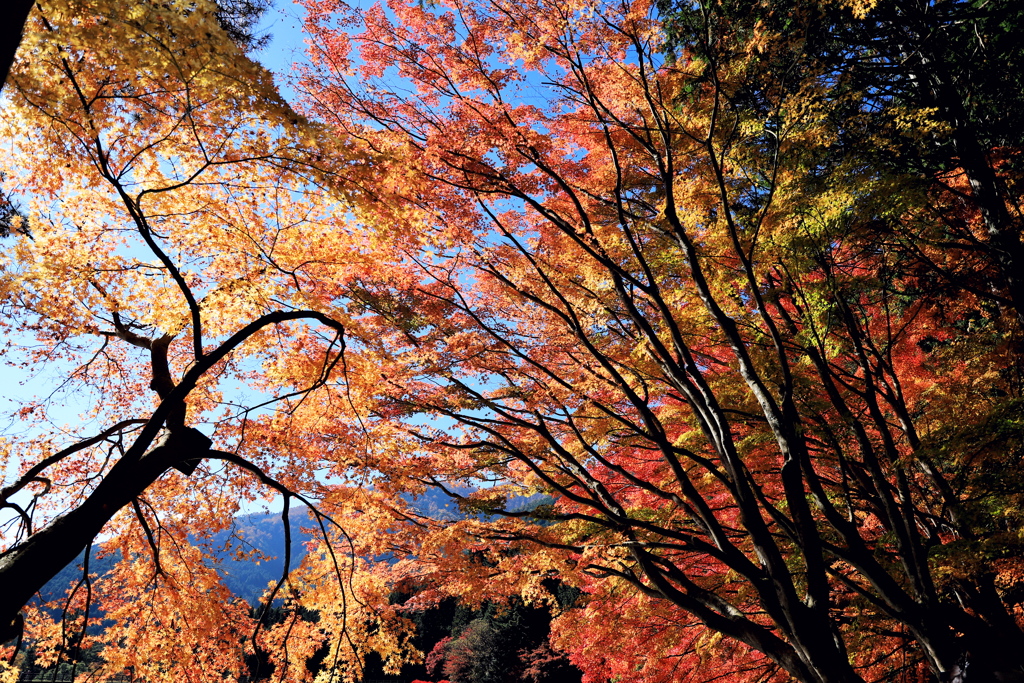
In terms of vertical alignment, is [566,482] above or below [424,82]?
below

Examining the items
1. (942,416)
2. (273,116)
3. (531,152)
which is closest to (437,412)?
(531,152)

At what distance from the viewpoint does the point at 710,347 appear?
738cm

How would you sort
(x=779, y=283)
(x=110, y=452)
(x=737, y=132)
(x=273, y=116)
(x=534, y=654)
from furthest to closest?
(x=534, y=654)
(x=779, y=283)
(x=737, y=132)
(x=110, y=452)
(x=273, y=116)

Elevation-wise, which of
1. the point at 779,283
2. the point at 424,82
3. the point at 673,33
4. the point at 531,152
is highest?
the point at 673,33

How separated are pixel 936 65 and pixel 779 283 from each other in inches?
129

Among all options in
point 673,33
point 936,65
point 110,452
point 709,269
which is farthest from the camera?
point 673,33

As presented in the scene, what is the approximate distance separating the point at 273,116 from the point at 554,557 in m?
6.35

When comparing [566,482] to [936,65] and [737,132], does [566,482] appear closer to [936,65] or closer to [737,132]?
[737,132]

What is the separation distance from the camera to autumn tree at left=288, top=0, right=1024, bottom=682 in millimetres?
5082

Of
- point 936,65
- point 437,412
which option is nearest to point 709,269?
point 437,412

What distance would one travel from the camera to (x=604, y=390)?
777cm

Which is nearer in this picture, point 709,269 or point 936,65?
point 709,269

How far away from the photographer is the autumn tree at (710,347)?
5082 mm

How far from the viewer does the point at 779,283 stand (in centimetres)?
745
